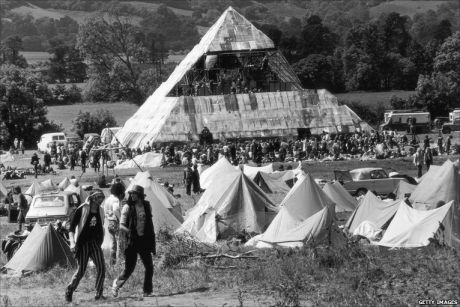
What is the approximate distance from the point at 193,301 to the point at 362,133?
4258 centimetres

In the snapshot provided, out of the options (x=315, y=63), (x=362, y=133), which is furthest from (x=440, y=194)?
(x=315, y=63)

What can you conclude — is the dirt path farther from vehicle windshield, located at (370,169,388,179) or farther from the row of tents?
vehicle windshield, located at (370,169,388,179)

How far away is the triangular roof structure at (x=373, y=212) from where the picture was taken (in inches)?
951

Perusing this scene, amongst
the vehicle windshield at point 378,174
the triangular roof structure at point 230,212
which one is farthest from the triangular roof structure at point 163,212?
the vehicle windshield at point 378,174

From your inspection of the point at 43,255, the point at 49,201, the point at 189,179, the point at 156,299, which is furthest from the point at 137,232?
the point at 189,179

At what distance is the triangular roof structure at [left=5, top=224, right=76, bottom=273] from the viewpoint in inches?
754

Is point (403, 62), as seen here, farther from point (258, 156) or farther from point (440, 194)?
point (440, 194)

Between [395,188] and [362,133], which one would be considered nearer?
[395,188]

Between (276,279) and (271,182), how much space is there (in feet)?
63.1

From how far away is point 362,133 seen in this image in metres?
57.2

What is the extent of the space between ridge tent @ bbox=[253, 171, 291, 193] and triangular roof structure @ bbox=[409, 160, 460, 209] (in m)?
6.38

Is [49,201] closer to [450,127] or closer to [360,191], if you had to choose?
[360,191]

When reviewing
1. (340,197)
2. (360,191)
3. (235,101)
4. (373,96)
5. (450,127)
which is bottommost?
(373,96)

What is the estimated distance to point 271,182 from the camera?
35781 mm
